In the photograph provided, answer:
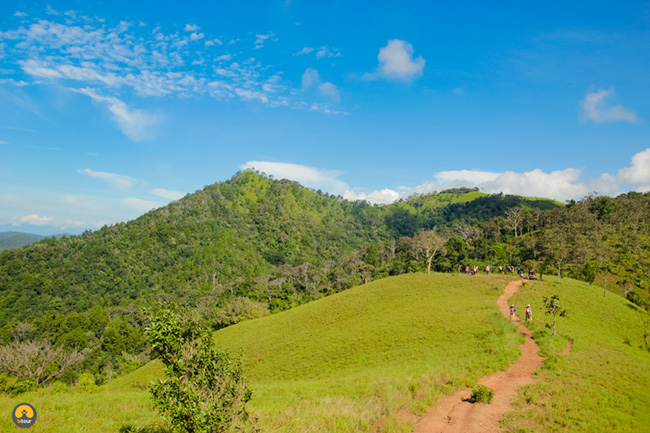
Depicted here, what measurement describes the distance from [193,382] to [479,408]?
12073mm

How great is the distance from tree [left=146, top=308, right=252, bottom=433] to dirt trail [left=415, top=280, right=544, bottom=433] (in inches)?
314

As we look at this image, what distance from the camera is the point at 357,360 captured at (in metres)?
26.6

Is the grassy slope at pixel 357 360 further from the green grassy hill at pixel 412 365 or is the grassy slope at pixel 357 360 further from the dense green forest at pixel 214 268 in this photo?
the dense green forest at pixel 214 268

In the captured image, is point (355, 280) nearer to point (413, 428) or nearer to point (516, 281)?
point (516, 281)

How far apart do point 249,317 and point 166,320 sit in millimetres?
67298

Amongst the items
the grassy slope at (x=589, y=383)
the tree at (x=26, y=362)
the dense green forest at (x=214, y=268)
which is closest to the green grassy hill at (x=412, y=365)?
the grassy slope at (x=589, y=383)

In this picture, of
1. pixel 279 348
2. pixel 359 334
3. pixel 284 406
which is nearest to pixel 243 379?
pixel 284 406

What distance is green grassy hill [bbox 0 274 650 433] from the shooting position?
442 inches

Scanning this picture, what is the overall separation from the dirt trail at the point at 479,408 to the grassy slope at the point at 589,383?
675mm

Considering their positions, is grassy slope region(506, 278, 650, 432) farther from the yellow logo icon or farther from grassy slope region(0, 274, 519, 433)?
the yellow logo icon

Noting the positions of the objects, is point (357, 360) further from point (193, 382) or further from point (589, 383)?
point (193, 382)

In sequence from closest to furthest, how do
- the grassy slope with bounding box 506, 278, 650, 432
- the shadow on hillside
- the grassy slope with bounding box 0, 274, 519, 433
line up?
1. the shadow on hillside
2. the grassy slope with bounding box 506, 278, 650, 432
3. the grassy slope with bounding box 0, 274, 519, 433

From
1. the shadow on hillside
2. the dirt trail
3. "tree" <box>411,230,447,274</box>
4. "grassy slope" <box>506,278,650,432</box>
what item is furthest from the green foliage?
"tree" <box>411,230,447,274</box>

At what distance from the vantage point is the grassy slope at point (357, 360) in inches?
448
